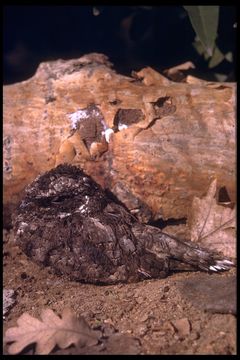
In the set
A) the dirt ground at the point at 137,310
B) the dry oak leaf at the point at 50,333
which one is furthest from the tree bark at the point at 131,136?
the dry oak leaf at the point at 50,333

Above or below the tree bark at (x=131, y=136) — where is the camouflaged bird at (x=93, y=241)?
below

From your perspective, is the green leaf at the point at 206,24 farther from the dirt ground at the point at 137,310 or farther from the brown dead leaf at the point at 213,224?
the dirt ground at the point at 137,310

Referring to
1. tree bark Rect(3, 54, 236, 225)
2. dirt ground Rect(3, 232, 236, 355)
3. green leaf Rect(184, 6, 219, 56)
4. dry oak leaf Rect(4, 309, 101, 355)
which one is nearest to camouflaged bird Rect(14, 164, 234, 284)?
dirt ground Rect(3, 232, 236, 355)

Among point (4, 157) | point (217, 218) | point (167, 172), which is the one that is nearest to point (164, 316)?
point (217, 218)

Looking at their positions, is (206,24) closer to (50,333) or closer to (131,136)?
(131,136)

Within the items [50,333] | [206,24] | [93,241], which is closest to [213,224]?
[93,241]

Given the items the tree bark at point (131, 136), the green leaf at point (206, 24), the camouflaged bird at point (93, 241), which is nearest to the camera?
the camouflaged bird at point (93, 241)

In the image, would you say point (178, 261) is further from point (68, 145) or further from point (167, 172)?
point (68, 145)
